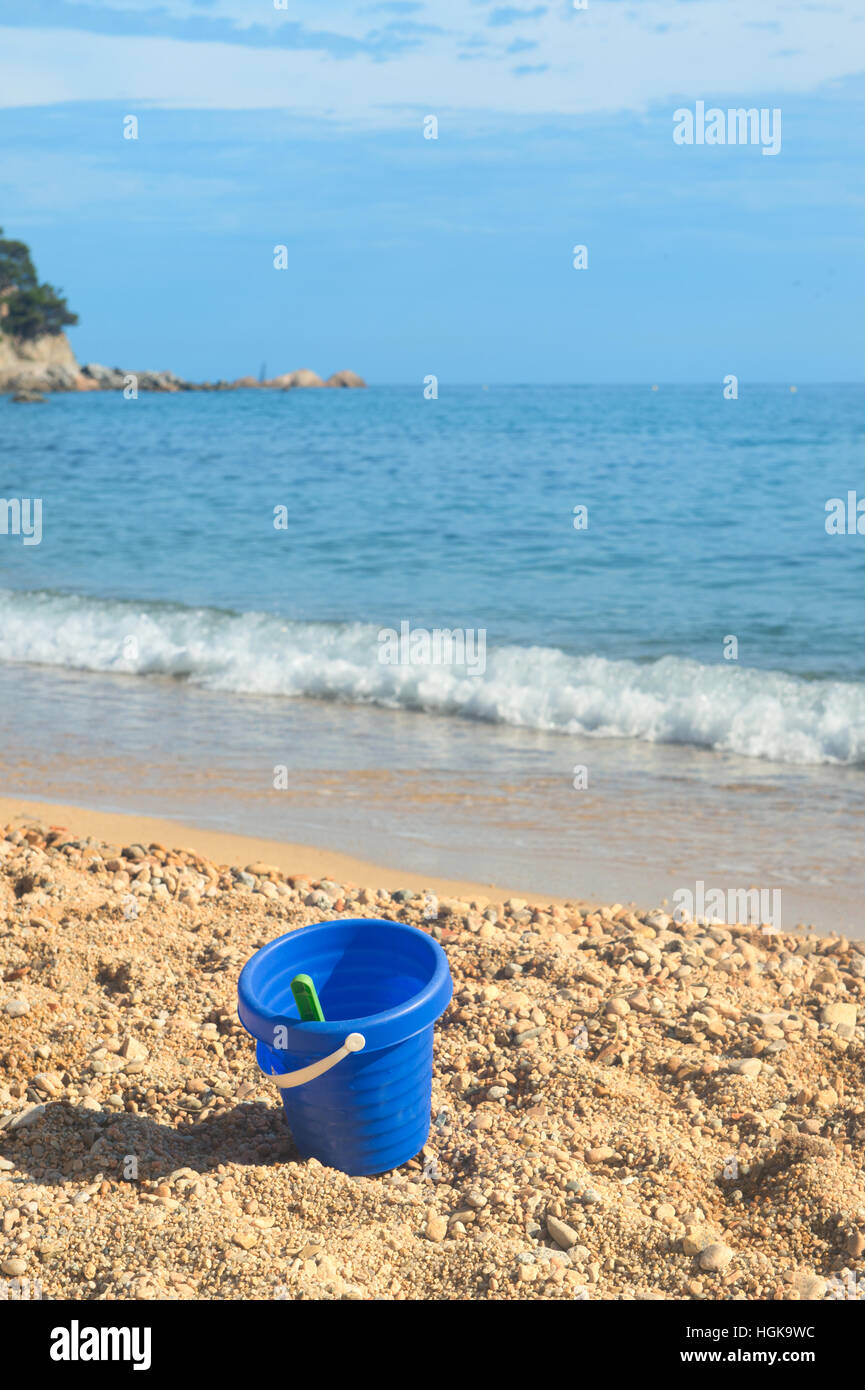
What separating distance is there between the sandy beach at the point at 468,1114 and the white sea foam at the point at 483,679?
128 inches

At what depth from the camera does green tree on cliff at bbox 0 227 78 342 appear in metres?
80.2

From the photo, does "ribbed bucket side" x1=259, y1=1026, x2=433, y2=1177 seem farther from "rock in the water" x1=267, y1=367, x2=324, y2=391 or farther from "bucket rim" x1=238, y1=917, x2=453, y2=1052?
"rock in the water" x1=267, y1=367, x2=324, y2=391

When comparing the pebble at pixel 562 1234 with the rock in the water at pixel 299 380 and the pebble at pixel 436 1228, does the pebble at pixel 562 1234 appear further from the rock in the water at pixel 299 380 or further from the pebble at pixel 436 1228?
the rock in the water at pixel 299 380

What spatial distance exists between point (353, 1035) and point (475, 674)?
6439 millimetres

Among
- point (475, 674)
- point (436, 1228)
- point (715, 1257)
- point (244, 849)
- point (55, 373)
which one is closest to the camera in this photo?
point (715, 1257)

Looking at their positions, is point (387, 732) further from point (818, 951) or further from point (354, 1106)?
point (354, 1106)

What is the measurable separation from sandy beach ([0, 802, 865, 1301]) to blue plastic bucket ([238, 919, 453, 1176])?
0.12 m

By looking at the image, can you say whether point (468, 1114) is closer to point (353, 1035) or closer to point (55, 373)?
point (353, 1035)

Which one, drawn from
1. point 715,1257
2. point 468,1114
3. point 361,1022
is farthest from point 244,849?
point 715,1257

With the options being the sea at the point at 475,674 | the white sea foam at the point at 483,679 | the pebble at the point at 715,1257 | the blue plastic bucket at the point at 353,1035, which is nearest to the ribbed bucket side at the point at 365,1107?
the blue plastic bucket at the point at 353,1035

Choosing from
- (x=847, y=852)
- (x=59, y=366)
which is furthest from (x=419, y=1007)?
(x=59, y=366)

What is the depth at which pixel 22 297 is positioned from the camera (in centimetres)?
8038

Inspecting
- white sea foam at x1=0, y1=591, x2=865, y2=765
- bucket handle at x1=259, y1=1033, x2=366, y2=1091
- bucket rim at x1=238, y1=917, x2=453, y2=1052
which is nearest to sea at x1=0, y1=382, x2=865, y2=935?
white sea foam at x1=0, y1=591, x2=865, y2=765
